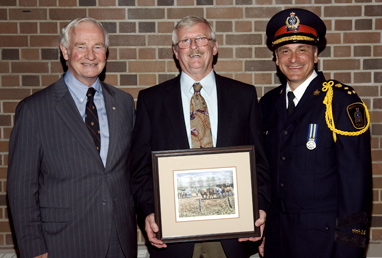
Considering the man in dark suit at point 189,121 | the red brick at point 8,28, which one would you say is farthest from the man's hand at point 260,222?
the red brick at point 8,28

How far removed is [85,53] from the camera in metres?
2.39

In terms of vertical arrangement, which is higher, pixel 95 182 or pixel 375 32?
pixel 375 32

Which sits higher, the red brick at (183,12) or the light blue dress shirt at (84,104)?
the red brick at (183,12)

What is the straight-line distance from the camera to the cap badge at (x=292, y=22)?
2.49 metres

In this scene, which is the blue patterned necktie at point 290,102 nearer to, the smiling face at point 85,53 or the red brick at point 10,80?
the smiling face at point 85,53

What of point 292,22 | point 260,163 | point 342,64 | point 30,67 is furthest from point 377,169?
point 30,67

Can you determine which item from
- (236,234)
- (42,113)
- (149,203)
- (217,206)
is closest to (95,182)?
(149,203)

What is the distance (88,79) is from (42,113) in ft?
Result: 1.17

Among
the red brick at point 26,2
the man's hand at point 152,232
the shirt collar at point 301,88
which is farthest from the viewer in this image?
the red brick at point 26,2

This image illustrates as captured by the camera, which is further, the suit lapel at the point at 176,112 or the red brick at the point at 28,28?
the red brick at the point at 28,28

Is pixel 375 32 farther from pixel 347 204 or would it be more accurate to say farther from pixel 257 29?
pixel 347 204

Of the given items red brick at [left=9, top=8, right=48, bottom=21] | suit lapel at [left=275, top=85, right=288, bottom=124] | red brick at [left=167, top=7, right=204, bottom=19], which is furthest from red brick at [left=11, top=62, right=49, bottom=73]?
suit lapel at [left=275, top=85, right=288, bottom=124]

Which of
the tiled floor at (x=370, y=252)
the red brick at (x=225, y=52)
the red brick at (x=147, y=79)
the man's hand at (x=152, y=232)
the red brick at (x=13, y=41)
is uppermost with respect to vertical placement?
the red brick at (x=13, y=41)

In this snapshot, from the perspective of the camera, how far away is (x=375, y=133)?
3.34m
